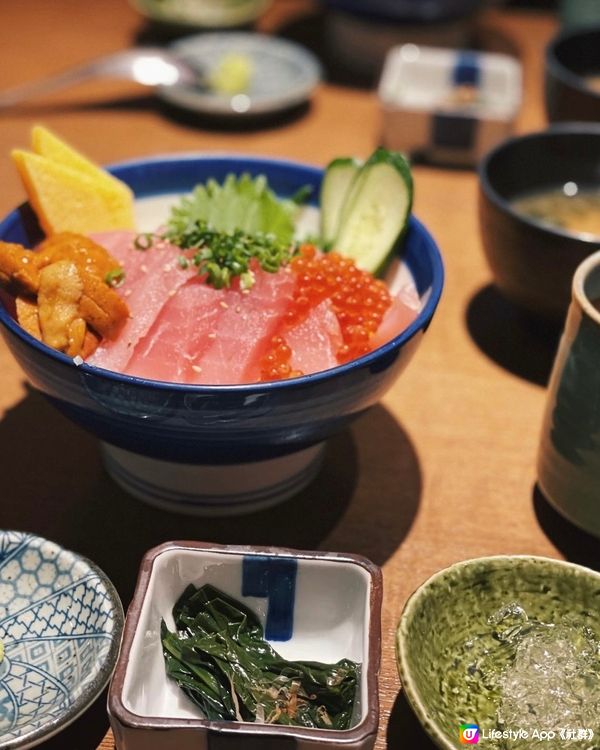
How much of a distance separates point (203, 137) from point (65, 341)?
1474 millimetres

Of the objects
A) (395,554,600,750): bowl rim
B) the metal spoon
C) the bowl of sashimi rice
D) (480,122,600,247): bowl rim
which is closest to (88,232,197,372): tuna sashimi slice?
the bowl of sashimi rice

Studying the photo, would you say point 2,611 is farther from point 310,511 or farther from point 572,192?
point 572,192

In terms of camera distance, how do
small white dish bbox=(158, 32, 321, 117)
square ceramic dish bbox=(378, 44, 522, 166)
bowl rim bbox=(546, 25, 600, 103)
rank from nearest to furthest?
bowl rim bbox=(546, 25, 600, 103) → square ceramic dish bbox=(378, 44, 522, 166) → small white dish bbox=(158, 32, 321, 117)

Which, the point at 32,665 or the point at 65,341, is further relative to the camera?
the point at 65,341

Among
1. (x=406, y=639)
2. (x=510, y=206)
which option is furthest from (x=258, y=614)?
(x=510, y=206)

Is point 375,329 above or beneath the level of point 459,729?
above

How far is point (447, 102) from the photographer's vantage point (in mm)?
2453

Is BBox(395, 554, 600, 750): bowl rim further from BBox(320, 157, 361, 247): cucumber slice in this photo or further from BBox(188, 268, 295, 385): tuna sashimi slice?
BBox(320, 157, 361, 247): cucumber slice

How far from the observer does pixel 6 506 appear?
50.5 inches

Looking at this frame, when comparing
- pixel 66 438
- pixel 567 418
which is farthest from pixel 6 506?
pixel 567 418

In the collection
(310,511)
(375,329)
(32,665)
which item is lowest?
(310,511)

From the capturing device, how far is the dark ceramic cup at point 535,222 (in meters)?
1.46

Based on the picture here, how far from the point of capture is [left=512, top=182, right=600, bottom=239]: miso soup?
5.76 ft

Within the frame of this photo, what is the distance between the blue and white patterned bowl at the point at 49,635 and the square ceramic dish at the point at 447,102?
64.0 inches
